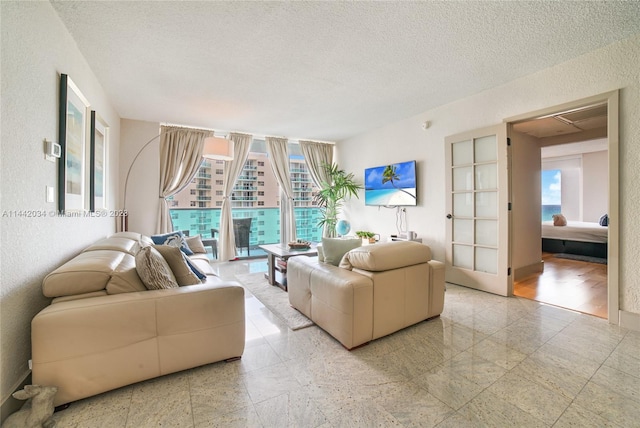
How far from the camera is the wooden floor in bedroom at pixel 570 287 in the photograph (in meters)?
3.02

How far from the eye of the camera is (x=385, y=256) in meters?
2.22

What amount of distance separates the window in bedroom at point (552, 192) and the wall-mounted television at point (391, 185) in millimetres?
6513

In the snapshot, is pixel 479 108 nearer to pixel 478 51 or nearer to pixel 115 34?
pixel 478 51

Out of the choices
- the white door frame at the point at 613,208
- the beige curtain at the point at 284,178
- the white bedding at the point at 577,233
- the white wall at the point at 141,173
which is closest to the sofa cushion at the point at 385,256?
the white door frame at the point at 613,208

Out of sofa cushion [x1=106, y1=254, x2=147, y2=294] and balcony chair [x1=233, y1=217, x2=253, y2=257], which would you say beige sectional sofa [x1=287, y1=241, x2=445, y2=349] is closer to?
sofa cushion [x1=106, y1=254, x2=147, y2=294]

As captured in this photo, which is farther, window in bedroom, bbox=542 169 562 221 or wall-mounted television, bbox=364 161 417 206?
window in bedroom, bbox=542 169 562 221

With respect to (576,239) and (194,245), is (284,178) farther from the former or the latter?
(576,239)

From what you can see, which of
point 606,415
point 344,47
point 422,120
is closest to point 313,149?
point 422,120

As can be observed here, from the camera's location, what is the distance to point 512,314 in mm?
2795

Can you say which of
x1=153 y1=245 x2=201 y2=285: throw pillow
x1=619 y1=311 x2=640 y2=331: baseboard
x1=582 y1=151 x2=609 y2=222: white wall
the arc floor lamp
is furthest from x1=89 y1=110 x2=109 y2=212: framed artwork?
x1=582 y1=151 x2=609 y2=222: white wall

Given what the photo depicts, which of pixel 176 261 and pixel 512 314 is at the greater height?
pixel 176 261

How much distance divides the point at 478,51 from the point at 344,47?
4.03 feet

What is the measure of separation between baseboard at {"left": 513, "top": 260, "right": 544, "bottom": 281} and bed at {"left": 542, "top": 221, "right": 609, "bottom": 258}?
1816mm

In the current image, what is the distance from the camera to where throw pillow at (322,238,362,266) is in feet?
8.36
